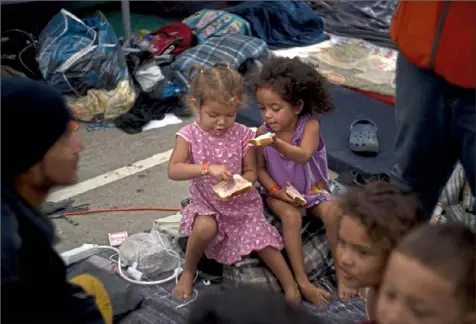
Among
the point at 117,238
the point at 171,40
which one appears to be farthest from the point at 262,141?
the point at 171,40

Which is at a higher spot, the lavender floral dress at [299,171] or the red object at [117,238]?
the lavender floral dress at [299,171]

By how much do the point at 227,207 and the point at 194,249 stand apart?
249mm

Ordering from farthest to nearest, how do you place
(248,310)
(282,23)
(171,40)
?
(282,23)
(171,40)
(248,310)

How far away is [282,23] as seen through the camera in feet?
22.0

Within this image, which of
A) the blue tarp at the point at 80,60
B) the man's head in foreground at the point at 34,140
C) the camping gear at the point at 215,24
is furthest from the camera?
the camping gear at the point at 215,24

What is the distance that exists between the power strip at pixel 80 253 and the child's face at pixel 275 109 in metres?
1.09

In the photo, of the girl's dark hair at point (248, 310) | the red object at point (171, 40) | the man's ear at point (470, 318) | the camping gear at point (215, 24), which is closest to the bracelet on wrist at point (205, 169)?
the man's ear at point (470, 318)

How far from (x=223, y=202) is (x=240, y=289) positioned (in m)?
1.69

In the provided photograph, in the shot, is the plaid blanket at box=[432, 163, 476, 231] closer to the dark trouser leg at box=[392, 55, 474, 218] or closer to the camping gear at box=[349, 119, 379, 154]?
the dark trouser leg at box=[392, 55, 474, 218]

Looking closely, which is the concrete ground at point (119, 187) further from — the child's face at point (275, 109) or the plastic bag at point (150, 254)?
the child's face at point (275, 109)

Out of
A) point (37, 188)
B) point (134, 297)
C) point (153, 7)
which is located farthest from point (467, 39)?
point (153, 7)

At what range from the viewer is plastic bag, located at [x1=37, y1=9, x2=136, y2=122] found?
16.1ft

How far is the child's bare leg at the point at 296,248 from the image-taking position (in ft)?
9.53

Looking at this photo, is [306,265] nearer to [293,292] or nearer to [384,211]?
[293,292]
